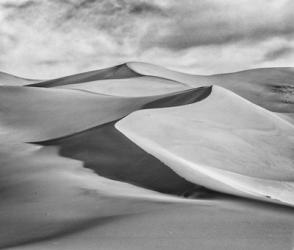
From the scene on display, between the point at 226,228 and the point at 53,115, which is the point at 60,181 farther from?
the point at 53,115

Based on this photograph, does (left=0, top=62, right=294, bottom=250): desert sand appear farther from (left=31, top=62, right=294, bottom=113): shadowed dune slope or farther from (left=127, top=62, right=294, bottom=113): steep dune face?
(left=127, top=62, right=294, bottom=113): steep dune face

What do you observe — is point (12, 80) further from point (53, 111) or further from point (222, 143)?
point (222, 143)

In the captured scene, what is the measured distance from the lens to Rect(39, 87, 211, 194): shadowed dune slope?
5.91 meters

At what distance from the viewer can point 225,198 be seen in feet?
15.9

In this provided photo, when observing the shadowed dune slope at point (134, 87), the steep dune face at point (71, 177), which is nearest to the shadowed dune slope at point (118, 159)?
the steep dune face at point (71, 177)

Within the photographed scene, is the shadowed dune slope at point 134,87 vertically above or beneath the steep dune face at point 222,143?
beneath

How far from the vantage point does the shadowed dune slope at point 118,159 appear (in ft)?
19.4

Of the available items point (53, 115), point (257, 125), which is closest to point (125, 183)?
point (257, 125)

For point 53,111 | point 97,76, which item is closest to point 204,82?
point 97,76

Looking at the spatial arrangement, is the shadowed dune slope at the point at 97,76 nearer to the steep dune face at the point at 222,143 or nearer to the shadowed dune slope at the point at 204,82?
the shadowed dune slope at the point at 204,82

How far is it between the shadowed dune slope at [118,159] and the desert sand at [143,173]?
18 mm

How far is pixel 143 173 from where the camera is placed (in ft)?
21.0

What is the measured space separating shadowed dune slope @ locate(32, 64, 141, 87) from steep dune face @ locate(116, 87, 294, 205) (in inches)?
588

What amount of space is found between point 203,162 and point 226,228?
Result: 384cm
